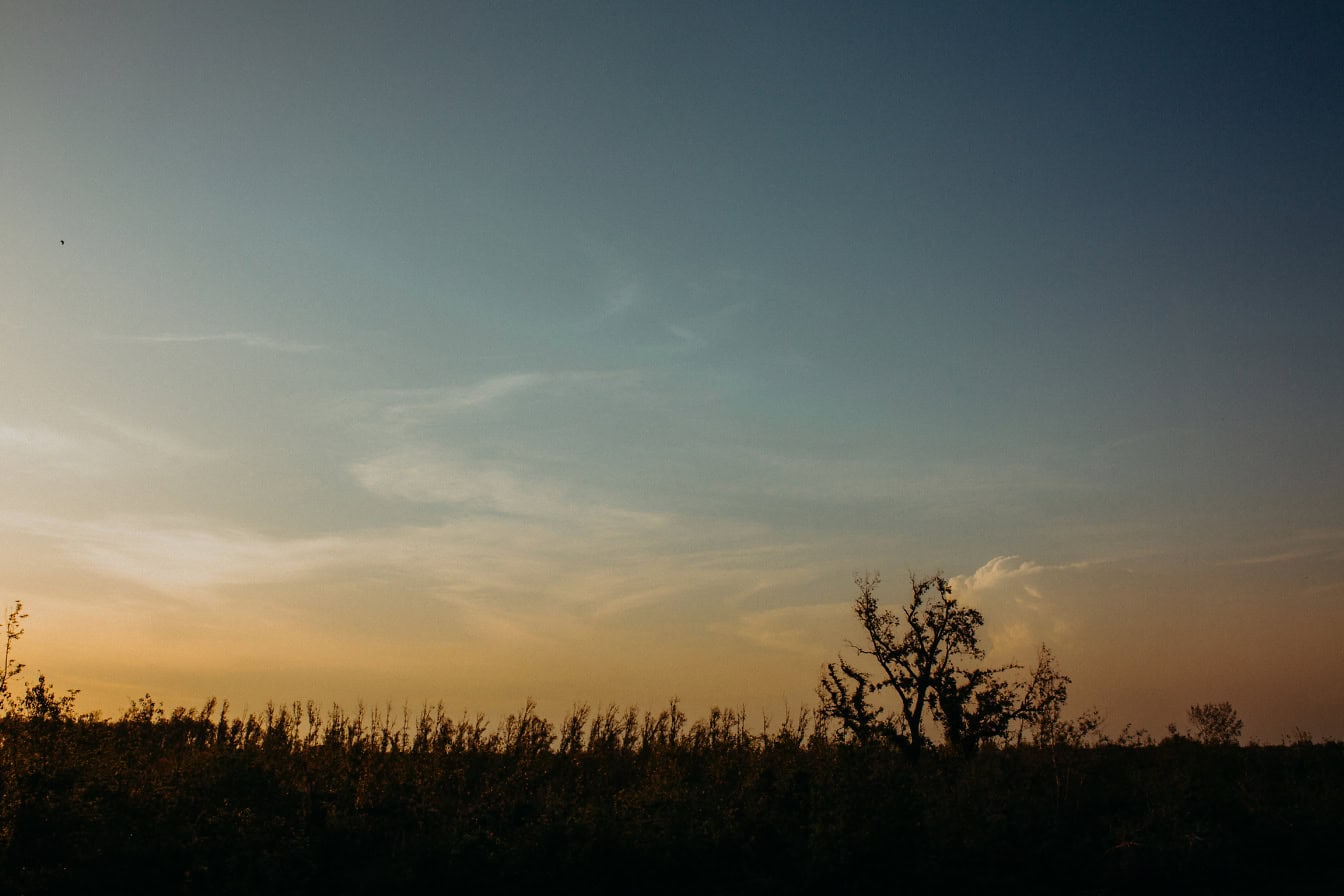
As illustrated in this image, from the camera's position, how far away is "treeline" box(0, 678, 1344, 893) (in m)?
20.9

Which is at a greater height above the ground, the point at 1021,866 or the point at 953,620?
the point at 953,620

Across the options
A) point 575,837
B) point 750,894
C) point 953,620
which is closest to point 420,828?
point 575,837

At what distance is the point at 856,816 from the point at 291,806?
15.7m

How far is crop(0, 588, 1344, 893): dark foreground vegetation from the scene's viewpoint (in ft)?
68.7

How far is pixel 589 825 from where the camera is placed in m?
22.8

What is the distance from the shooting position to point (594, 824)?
22875 mm

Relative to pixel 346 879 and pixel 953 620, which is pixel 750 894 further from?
pixel 953 620

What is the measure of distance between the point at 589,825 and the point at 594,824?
0.13m

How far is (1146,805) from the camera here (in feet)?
97.7

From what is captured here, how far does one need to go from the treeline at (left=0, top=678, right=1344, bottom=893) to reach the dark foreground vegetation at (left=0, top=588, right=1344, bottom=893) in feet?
0.19

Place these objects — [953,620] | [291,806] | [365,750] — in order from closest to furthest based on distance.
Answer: [291,806]
[365,750]
[953,620]

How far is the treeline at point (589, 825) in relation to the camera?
2092 centimetres

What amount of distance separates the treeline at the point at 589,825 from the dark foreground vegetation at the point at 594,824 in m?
0.06

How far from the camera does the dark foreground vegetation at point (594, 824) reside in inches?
824
